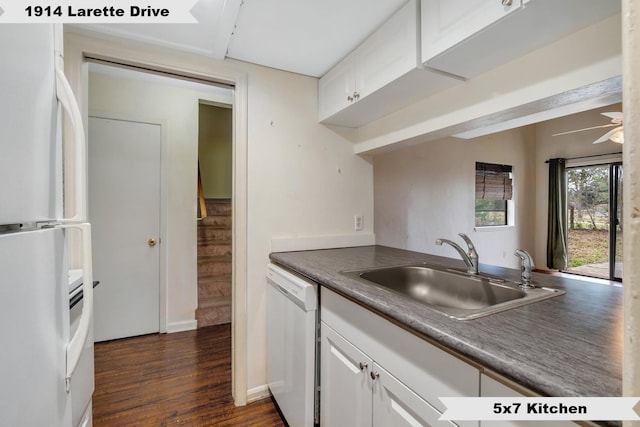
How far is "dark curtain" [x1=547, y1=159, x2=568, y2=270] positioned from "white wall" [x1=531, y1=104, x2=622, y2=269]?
0.41 ft

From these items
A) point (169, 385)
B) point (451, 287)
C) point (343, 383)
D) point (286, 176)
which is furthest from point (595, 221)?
point (169, 385)

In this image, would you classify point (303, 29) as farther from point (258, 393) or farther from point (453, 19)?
point (258, 393)

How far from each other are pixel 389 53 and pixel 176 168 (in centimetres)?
228

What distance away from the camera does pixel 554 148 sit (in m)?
4.50

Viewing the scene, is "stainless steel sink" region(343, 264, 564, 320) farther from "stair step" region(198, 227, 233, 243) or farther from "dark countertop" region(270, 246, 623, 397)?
"stair step" region(198, 227, 233, 243)

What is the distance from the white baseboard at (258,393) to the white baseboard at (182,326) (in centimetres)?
129

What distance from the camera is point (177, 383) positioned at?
1.95 m

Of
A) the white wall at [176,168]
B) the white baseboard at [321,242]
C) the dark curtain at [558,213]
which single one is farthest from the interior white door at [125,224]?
the dark curtain at [558,213]

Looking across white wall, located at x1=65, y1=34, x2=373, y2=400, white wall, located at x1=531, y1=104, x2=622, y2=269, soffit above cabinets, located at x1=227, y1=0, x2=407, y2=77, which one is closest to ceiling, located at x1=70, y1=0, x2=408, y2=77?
soffit above cabinets, located at x1=227, y1=0, x2=407, y2=77

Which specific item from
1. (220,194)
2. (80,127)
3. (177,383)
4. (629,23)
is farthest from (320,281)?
(220,194)

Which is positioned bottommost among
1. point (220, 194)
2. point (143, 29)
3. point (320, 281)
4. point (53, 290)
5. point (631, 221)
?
point (320, 281)

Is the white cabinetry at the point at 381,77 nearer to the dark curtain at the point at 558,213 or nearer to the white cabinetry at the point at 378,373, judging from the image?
the white cabinetry at the point at 378,373

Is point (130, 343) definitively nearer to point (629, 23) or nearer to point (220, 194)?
point (220, 194)

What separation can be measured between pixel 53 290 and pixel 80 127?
0.45m
